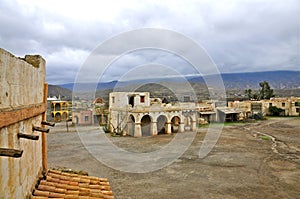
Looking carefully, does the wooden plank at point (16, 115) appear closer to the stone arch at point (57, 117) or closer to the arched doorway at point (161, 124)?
the arched doorway at point (161, 124)

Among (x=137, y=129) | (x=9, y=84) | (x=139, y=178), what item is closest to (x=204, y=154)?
(x=139, y=178)

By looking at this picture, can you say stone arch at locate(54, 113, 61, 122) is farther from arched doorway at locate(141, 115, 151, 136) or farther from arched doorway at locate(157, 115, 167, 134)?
arched doorway at locate(157, 115, 167, 134)

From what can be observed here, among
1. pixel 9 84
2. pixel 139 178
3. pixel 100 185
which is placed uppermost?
pixel 9 84

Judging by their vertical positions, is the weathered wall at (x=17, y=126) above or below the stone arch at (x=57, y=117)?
above

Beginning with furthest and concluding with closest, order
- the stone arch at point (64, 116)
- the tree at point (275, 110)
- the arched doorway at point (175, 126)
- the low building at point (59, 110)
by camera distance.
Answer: the tree at point (275, 110)
the stone arch at point (64, 116)
the low building at point (59, 110)
the arched doorway at point (175, 126)

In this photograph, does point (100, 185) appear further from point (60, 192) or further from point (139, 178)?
point (139, 178)

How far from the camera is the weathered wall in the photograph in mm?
2363

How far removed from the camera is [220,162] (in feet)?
45.3

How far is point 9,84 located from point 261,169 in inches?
501

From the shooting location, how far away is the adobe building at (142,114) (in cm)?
2314

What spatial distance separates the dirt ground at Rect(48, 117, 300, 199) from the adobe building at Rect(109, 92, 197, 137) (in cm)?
470

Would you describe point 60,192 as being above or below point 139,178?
above

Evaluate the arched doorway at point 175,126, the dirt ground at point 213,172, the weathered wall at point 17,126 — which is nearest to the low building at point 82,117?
the arched doorway at point 175,126

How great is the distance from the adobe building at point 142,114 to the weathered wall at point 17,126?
1924 centimetres
